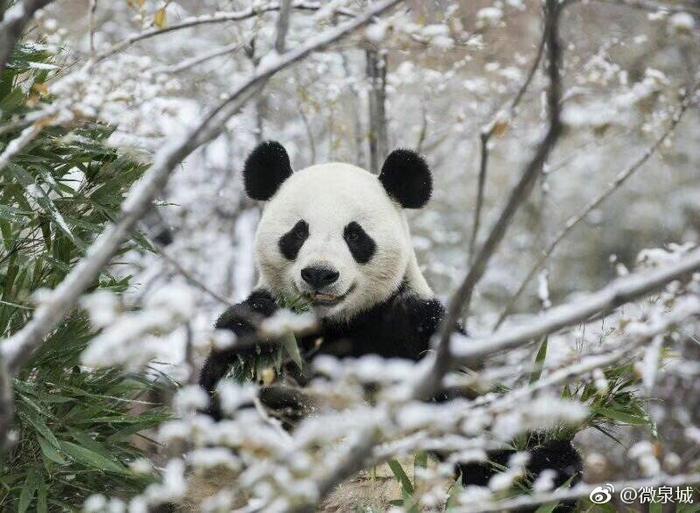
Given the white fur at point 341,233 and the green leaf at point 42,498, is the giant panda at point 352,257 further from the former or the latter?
the green leaf at point 42,498

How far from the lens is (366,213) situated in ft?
12.6

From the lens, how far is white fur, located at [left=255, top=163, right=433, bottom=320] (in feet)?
12.3

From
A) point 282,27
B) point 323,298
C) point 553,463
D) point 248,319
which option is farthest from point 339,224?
point 282,27

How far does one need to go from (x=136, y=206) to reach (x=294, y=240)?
6.28 feet

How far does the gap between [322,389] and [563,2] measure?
36.8 inches

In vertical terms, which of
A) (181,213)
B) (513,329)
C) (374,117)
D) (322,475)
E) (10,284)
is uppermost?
(513,329)

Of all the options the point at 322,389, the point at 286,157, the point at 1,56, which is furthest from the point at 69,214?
the point at 322,389

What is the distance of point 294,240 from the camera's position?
381cm

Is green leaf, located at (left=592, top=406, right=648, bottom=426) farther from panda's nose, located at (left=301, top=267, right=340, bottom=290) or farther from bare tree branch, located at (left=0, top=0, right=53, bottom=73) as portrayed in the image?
bare tree branch, located at (left=0, top=0, right=53, bottom=73)

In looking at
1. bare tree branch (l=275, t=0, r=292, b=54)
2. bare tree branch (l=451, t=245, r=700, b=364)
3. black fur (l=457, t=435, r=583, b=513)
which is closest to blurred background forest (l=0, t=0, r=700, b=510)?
bare tree branch (l=275, t=0, r=292, b=54)

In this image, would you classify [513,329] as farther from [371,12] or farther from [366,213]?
Answer: [366,213]

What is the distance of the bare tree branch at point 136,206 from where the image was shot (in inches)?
71.6

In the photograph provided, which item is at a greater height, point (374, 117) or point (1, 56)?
point (1, 56)

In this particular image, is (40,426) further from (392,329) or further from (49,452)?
(392,329)
